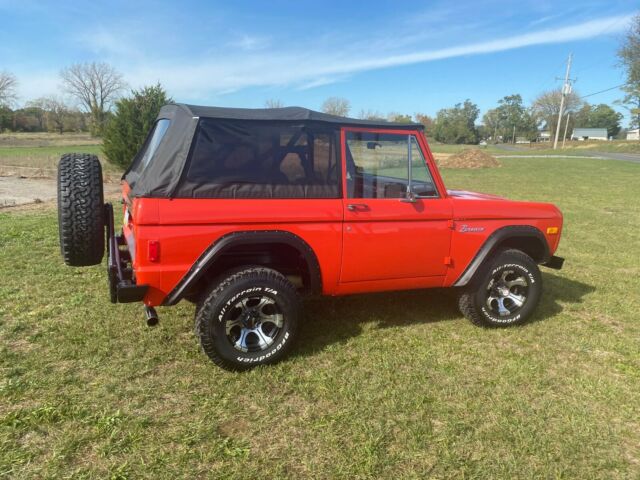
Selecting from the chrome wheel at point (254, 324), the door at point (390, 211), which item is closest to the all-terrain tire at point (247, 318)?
the chrome wheel at point (254, 324)

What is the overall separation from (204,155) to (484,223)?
100 inches

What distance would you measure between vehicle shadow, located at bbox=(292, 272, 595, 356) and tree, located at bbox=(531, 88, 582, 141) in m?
92.2

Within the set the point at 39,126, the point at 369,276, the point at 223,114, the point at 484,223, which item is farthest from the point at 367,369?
the point at 39,126

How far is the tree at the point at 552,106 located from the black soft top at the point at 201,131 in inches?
3717

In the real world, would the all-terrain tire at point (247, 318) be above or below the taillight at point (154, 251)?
below

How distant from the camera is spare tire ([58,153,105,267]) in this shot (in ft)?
10.9

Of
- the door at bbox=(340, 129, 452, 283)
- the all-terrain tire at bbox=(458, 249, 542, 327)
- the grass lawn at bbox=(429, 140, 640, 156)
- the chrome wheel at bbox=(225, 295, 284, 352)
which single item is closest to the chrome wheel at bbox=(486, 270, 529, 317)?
the all-terrain tire at bbox=(458, 249, 542, 327)

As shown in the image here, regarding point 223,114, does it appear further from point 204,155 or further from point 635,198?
point 635,198

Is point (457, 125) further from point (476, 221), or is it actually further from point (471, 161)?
point (476, 221)

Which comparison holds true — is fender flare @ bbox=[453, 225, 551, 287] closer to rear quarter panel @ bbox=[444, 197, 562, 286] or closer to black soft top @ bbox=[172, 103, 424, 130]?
rear quarter panel @ bbox=[444, 197, 562, 286]

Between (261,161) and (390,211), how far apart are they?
1.13 meters

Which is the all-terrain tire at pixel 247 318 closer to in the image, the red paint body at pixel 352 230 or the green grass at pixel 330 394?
the green grass at pixel 330 394

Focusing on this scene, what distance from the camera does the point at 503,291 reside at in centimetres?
427

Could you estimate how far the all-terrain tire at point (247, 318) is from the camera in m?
3.17
